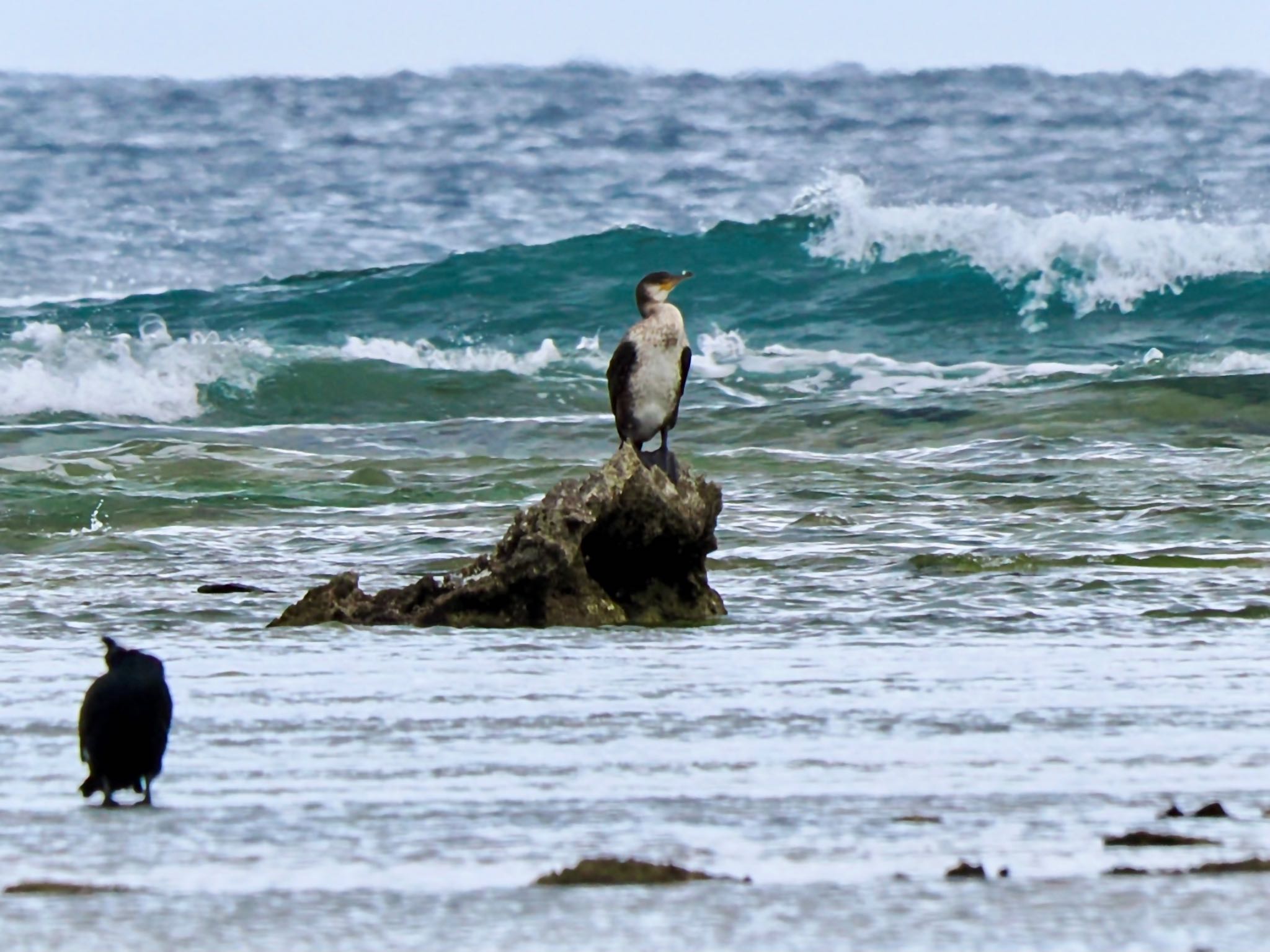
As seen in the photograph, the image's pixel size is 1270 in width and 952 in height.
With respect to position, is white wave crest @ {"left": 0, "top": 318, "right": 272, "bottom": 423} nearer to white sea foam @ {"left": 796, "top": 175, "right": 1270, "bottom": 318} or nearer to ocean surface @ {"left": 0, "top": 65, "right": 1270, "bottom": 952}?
ocean surface @ {"left": 0, "top": 65, "right": 1270, "bottom": 952}

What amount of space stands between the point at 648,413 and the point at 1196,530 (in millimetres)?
3369

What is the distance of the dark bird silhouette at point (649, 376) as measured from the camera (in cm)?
940

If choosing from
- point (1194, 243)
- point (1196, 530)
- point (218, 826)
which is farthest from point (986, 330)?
point (218, 826)

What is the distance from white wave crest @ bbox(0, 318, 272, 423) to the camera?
2366 centimetres

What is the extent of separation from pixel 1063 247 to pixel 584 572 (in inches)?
979

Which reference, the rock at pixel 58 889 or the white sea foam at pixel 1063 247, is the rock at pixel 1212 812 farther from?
the white sea foam at pixel 1063 247

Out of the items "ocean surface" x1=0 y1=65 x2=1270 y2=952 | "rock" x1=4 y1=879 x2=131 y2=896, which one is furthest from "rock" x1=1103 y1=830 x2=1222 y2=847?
"rock" x1=4 y1=879 x2=131 y2=896

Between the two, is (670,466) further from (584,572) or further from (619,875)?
(619,875)

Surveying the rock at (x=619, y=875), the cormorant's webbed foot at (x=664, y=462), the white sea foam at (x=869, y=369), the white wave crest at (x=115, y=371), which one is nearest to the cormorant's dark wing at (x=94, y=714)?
the rock at (x=619, y=875)

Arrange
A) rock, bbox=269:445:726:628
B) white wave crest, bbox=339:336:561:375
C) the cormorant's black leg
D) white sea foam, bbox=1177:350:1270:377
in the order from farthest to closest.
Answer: white wave crest, bbox=339:336:561:375, white sea foam, bbox=1177:350:1270:377, the cormorant's black leg, rock, bbox=269:445:726:628

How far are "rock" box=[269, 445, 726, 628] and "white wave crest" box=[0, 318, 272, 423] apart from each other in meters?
15.8

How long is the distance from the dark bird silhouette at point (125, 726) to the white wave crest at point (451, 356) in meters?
21.5

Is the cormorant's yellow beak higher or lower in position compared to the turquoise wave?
higher

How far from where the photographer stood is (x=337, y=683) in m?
A: 6.36
